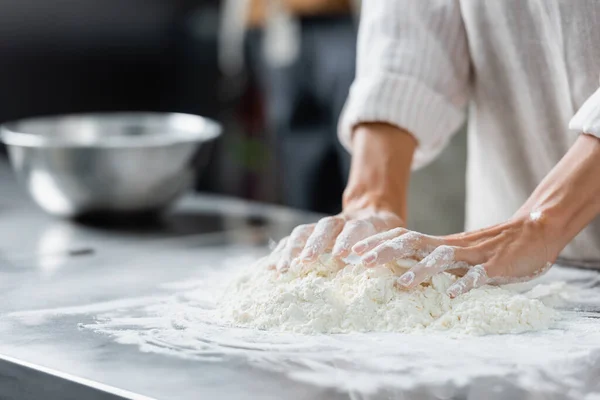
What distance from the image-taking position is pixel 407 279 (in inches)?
37.4

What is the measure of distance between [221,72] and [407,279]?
2.68m

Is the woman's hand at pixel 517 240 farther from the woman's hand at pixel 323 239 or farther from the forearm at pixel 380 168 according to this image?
the forearm at pixel 380 168

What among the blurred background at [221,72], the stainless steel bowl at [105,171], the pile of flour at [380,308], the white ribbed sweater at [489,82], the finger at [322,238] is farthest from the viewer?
the blurred background at [221,72]

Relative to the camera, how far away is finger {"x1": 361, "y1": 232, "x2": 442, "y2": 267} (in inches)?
38.0

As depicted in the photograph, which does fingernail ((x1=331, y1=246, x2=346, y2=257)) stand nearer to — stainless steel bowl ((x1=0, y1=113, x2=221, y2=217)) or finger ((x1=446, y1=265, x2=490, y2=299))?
finger ((x1=446, y1=265, x2=490, y2=299))

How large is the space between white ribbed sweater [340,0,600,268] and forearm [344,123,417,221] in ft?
0.07

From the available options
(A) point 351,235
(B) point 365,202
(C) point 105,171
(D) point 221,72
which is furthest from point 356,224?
(D) point 221,72

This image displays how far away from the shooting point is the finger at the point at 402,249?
0.97 metres

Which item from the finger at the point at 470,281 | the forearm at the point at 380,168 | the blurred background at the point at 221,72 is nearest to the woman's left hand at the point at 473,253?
the finger at the point at 470,281

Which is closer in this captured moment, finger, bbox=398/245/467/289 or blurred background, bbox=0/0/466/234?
finger, bbox=398/245/467/289

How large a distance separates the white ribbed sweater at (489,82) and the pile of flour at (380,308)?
0.37 m

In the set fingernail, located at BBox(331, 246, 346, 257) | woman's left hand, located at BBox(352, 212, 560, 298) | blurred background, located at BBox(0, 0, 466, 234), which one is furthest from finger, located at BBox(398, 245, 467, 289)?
blurred background, located at BBox(0, 0, 466, 234)

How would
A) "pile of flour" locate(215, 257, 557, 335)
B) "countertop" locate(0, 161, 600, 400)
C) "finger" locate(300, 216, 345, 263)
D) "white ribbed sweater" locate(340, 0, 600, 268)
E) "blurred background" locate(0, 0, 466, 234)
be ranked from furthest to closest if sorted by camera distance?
"blurred background" locate(0, 0, 466, 234) → "white ribbed sweater" locate(340, 0, 600, 268) → "finger" locate(300, 216, 345, 263) → "pile of flour" locate(215, 257, 557, 335) → "countertop" locate(0, 161, 600, 400)

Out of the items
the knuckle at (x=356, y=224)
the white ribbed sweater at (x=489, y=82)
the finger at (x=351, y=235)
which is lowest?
the finger at (x=351, y=235)
